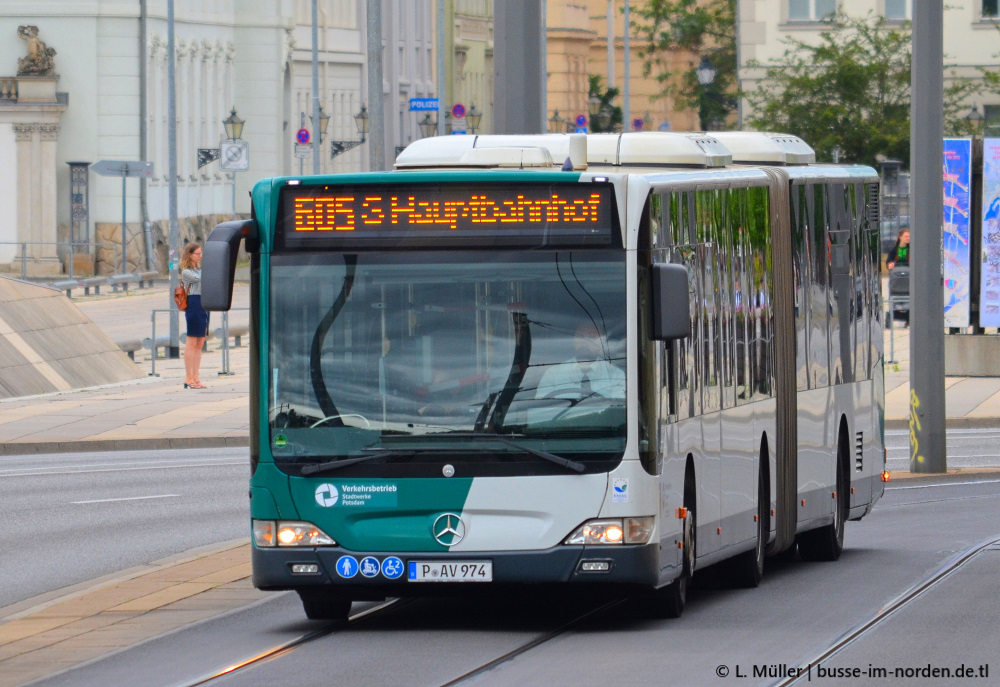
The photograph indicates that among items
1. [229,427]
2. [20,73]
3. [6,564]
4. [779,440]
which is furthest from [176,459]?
[20,73]

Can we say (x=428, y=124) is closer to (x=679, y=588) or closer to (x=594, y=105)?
(x=594, y=105)

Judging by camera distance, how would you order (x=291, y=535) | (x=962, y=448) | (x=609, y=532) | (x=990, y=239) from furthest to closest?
(x=990, y=239)
(x=962, y=448)
(x=291, y=535)
(x=609, y=532)

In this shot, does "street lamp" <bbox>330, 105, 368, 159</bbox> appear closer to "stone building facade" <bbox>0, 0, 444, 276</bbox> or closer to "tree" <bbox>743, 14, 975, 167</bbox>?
"stone building facade" <bbox>0, 0, 444, 276</bbox>

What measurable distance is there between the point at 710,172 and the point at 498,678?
4147mm

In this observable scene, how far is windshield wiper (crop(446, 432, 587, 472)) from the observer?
11266 mm

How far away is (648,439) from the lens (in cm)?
1134

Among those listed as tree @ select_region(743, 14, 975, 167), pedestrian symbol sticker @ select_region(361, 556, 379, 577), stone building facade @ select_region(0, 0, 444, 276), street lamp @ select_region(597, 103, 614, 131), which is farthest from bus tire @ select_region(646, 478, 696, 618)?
street lamp @ select_region(597, 103, 614, 131)

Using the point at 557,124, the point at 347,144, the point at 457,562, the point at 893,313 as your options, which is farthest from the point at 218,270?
the point at 557,124

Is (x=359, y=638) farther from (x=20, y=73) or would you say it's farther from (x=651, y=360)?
(x=20, y=73)

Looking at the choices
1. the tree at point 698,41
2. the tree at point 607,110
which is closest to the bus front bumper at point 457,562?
the tree at point 607,110

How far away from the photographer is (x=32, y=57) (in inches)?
2498

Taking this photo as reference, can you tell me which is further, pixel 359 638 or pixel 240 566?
pixel 240 566

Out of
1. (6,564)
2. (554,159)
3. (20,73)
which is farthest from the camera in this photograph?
(20,73)

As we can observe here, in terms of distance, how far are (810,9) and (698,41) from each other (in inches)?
1073
